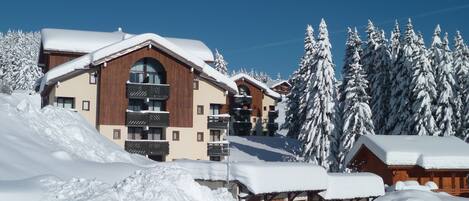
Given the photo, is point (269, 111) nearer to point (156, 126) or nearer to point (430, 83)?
point (430, 83)

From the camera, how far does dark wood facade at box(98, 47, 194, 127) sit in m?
38.7

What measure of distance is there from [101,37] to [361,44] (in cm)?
2743

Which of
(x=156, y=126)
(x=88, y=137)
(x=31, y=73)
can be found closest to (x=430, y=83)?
(x=156, y=126)

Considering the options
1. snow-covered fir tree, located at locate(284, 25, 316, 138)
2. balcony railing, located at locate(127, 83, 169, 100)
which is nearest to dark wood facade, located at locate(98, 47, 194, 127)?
balcony railing, located at locate(127, 83, 169, 100)

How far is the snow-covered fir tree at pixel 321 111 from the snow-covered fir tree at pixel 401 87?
21.6ft

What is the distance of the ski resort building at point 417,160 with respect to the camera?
34250 mm

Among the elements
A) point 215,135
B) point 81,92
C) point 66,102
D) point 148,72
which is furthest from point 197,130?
point 66,102

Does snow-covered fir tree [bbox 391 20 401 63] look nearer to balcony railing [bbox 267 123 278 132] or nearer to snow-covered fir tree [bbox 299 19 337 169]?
snow-covered fir tree [bbox 299 19 337 169]

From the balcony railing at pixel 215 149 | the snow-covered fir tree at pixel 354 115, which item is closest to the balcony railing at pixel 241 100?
the snow-covered fir tree at pixel 354 115

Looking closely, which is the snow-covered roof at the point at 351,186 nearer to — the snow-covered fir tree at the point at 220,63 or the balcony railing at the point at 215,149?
the balcony railing at the point at 215,149

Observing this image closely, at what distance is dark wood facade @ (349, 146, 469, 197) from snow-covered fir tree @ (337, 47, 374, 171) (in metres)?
5.79

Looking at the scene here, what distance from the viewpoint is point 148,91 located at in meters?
39.3

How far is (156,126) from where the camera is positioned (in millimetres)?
39281

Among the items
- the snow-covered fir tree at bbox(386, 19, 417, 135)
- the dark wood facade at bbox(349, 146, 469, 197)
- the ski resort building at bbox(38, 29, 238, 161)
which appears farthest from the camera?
the snow-covered fir tree at bbox(386, 19, 417, 135)
